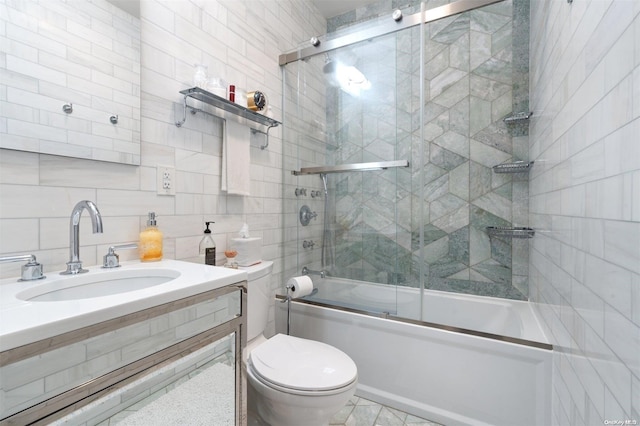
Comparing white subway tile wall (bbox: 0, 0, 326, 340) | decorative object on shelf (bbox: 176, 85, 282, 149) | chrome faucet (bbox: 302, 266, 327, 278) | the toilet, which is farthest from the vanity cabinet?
chrome faucet (bbox: 302, 266, 327, 278)

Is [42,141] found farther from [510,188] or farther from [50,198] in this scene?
[510,188]

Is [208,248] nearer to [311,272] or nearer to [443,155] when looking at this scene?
[311,272]

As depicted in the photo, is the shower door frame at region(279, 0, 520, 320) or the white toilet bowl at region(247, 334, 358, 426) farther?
the shower door frame at region(279, 0, 520, 320)

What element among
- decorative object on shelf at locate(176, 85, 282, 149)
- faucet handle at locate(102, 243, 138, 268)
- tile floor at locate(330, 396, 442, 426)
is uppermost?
decorative object on shelf at locate(176, 85, 282, 149)

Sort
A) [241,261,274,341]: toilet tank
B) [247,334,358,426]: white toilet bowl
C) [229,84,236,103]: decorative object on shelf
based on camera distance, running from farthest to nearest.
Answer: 1. [229,84,236,103]: decorative object on shelf
2. [241,261,274,341]: toilet tank
3. [247,334,358,426]: white toilet bowl

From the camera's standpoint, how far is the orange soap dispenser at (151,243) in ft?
3.79

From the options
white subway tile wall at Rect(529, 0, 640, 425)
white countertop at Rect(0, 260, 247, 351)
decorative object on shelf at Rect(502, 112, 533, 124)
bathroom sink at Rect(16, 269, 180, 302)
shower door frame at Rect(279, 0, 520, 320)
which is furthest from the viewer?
decorative object on shelf at Rect(502, 112, 533, 124)

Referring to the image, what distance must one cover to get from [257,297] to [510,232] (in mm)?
1679

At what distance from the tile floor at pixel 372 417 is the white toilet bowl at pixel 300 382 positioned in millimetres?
340

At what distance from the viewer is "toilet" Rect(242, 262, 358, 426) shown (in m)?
A: 1.14

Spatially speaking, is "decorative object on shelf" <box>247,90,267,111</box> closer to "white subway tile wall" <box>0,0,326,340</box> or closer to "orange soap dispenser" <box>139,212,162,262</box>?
"white subway tile wall" <box>0,0,326,340</box>

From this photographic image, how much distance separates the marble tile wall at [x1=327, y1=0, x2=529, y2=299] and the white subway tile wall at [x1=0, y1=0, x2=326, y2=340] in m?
0.54

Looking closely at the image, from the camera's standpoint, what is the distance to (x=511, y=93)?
2.02 meters

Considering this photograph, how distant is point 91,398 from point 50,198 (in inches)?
26.8
